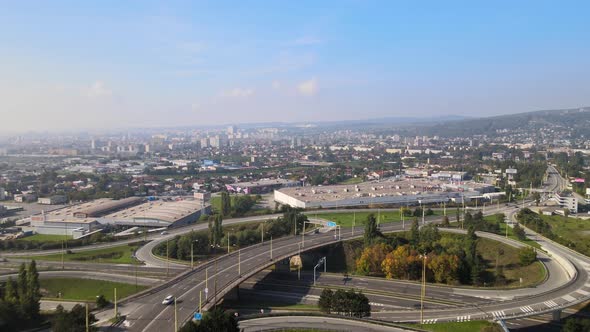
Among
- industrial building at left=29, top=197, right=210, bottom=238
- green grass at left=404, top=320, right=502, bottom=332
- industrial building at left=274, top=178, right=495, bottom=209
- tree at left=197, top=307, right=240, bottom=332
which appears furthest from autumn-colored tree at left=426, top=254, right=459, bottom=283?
industrial building at left=29, top=197, right=210, bottom=238

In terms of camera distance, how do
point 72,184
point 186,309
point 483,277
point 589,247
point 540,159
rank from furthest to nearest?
1. point 540,159
2. point 72,184
3. point 589,247
4. point 483,277
5. point 186,309

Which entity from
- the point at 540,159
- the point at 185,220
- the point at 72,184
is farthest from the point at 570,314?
the point at 540,159

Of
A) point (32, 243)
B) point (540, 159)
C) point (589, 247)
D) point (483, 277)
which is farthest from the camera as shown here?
point (540, 159)

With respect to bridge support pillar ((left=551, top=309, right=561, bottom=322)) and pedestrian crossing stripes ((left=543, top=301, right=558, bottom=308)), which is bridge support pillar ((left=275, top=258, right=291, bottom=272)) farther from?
bridge support pillar ((left=551, top=309, right=561, bottom=322))

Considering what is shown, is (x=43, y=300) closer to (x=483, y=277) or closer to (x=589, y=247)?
(x=483, y=277)

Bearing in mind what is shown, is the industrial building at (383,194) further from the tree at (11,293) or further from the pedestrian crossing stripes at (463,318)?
the tree at (11,293)
